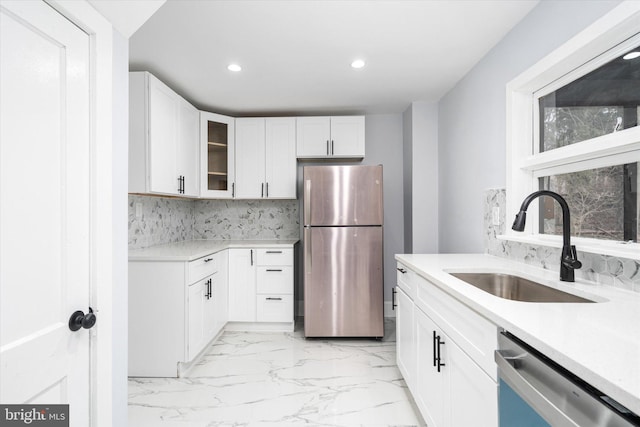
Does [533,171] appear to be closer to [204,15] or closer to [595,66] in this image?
[595,66]

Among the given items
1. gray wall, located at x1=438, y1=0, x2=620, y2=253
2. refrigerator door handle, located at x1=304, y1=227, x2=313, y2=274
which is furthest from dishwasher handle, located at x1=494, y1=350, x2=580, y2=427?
refrigerator door handle, located at x1=304, y1=227, x2=313, y2=274

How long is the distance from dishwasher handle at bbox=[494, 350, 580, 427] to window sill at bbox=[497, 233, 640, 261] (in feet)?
2.21

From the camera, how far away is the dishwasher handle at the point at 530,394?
2.28 feet

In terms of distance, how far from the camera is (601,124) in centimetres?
142

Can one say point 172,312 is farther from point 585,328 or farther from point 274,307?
point 585,328

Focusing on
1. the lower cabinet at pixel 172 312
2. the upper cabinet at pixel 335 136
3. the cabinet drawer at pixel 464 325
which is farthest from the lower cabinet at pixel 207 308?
the cabinet drawer at pixel 464 325

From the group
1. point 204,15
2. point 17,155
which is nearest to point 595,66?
point 204,15

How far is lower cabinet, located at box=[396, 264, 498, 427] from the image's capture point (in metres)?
1.04

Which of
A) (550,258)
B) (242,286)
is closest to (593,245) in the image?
(550,258)

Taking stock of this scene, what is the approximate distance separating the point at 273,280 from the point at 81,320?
2308 millimetres

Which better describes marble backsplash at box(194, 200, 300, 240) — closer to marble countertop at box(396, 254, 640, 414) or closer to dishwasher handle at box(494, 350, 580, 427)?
marble countertop at box(396, 254, 640, 414)

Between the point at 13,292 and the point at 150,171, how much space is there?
176 centimetres

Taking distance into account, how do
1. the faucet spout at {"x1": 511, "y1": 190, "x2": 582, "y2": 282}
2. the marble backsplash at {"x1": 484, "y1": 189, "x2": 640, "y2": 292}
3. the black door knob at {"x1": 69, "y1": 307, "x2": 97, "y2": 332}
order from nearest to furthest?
the black door knob at {"x1": 69, "y1": 307, "x2": 97, "y2": 332}
the marble backsplash at {"x1": 484, "y1": 189, "x2": 640, "y2": 292}
the faucet spout at {"x1": 511, "y1": 190, "x2": 582, "y2": 282}

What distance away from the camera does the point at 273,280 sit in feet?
10.8
